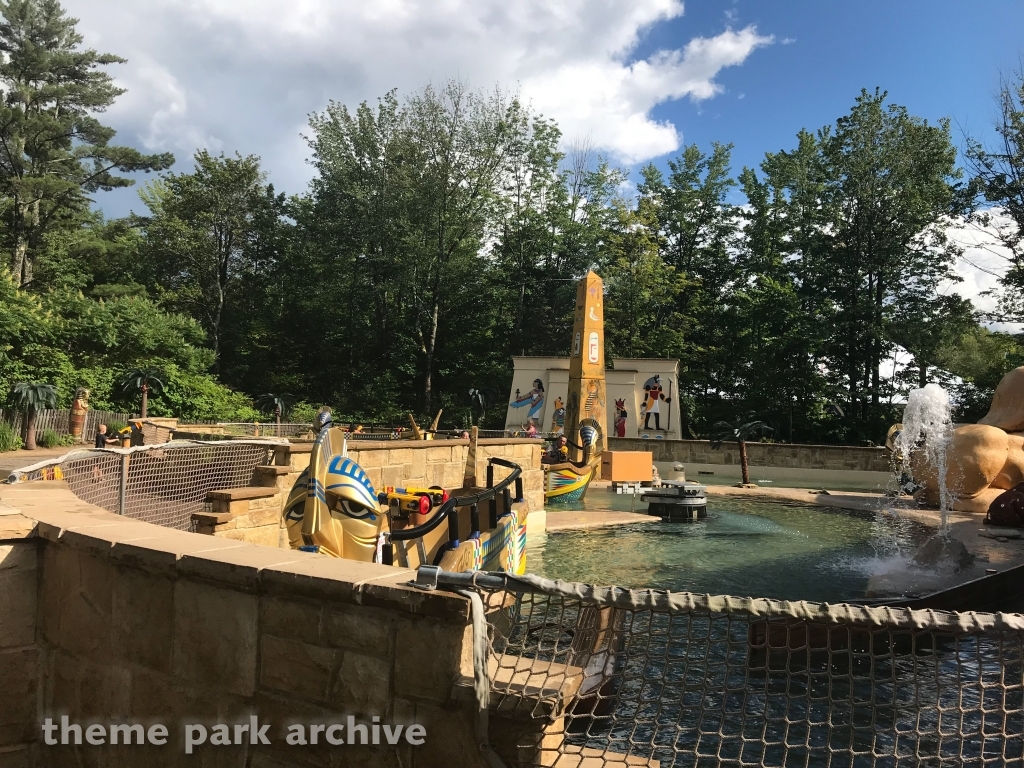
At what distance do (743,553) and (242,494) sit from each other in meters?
7.13

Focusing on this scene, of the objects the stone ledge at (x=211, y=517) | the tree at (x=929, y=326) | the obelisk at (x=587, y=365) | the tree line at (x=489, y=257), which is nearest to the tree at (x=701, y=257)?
the tree line at (x=489, y=257)

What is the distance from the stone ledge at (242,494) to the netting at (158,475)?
0.41m

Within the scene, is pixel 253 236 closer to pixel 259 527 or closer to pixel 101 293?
pixel 101 293

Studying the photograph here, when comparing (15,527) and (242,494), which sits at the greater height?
(15,527)

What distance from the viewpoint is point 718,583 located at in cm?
856

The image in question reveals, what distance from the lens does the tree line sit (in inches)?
1294

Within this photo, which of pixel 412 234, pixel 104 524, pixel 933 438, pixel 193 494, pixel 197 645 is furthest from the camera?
pixel 412 234

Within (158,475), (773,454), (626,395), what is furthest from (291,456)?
(626,395)

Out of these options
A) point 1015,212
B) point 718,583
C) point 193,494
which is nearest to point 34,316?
point 193,494

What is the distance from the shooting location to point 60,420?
21516 millimetres

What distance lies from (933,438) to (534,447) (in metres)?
8.66

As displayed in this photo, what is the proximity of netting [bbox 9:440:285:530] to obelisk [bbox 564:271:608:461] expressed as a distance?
12.7m

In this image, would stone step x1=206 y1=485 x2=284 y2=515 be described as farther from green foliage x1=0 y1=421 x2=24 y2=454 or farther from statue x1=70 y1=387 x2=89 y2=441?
statue x1=70 y1=387 x2=89 y2=441

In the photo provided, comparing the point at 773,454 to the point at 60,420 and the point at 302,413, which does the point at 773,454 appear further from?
the point at 60,420
